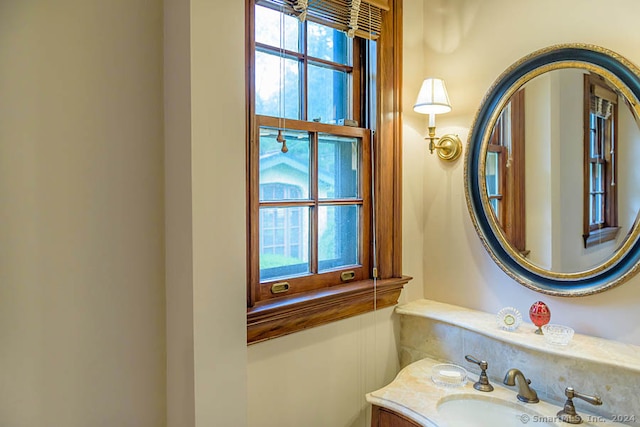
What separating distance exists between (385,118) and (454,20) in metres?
0.59

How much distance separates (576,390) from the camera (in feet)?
4.50

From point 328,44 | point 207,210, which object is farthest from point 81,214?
point 328,44

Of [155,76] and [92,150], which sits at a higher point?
[155,76]

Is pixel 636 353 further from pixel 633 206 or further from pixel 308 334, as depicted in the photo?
pixel 308 334

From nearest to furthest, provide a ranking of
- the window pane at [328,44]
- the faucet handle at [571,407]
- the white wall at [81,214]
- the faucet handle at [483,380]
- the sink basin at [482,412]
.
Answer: the white wall at [81,214] < the faucet handle at [571,407] < the sink basin at [482,412] < the faucet handle at [483,380] < the window pane at [328,44]

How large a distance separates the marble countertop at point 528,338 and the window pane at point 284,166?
767mm

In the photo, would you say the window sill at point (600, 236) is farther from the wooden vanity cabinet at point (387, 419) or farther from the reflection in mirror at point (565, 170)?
the wooden vanity cabinet at point (387, 419)

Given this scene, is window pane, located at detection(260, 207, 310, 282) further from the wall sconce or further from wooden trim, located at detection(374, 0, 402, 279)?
the wall sconce

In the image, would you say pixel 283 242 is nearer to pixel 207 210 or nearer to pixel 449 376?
pixel 207 210

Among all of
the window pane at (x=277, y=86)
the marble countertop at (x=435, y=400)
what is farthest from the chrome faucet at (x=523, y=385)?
the window pane at (x=277, y=86)

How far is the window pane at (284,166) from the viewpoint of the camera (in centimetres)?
146

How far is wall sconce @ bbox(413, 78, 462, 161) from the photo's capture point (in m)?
1.72

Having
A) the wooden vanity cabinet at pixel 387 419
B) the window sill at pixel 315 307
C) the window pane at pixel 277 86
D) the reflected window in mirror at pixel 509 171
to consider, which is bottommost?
the wooden vanity cabinet at pixel 387 419

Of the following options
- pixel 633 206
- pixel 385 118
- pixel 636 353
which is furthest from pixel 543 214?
pixel 385 118
